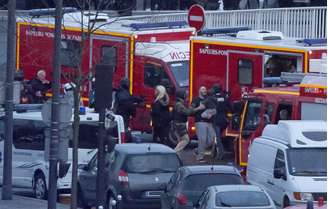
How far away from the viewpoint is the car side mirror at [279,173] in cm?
2158

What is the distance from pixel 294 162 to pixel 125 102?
8733mm

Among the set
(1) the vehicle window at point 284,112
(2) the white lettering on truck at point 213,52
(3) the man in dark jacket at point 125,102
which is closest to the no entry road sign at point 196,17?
(2) the white lettering on truck at point 213,52

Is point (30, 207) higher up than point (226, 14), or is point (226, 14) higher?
point (226, 14)

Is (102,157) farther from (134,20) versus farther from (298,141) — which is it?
(134,20)

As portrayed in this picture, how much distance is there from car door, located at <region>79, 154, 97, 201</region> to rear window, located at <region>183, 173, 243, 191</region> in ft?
11.3

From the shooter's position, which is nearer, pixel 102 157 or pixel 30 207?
pixel 102 157

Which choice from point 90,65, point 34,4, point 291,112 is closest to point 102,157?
point 291,112

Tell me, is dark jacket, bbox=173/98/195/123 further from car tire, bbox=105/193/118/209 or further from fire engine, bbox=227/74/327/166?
car tire, bbox=105/193/118/209

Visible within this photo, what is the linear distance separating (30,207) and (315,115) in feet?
19.5

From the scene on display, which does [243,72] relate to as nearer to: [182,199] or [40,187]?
[40,187]

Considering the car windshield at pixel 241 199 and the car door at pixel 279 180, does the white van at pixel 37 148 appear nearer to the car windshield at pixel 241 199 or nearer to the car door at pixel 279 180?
the car door at pixel 279 180

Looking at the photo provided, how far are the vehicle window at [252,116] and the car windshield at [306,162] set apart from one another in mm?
3885

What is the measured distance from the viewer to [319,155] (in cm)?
2188

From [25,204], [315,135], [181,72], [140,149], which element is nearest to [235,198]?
[315,135]
